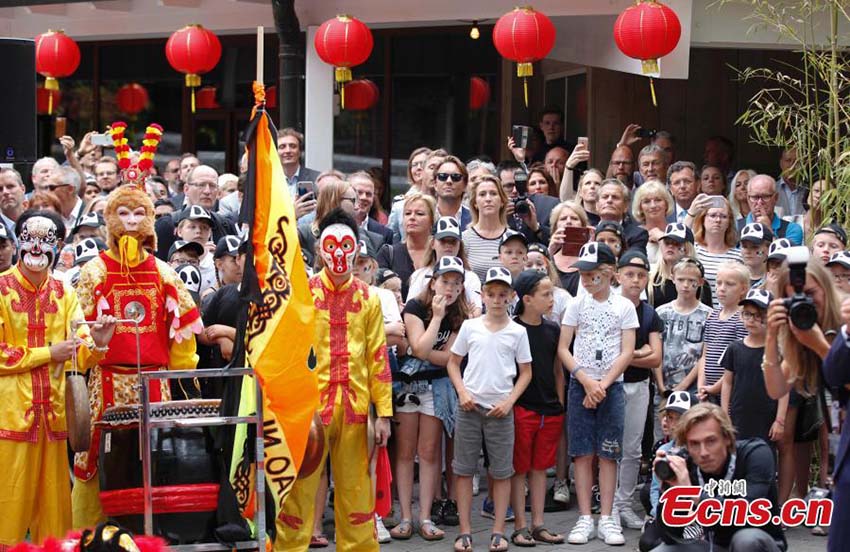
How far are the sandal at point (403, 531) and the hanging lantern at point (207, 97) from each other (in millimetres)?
10352

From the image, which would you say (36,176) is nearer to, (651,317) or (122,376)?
(122,376)

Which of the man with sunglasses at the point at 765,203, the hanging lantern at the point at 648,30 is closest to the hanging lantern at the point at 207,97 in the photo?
the hanging lantern at the point at 648,30

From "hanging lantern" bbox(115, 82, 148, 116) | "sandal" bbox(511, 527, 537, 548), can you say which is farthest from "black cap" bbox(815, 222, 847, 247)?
"hanging lantern" bbox(115, 82, 148, 116)

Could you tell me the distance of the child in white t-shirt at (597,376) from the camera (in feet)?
26.5

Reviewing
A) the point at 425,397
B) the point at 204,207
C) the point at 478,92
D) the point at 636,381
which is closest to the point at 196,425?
the point at 425,397

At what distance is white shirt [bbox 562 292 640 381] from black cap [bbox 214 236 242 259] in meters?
2.00

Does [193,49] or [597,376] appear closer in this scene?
[597,376]

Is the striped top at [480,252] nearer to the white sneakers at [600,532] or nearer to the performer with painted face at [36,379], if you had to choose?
the white sneakers at [600,532]

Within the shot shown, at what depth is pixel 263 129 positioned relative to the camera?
6559mm

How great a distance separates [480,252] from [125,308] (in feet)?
8.69

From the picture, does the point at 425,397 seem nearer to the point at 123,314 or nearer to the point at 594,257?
the point at 594,257

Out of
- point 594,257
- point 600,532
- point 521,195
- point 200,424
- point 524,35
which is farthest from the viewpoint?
point 524,35

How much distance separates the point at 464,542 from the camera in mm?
7793

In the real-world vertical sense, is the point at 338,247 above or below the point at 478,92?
below
